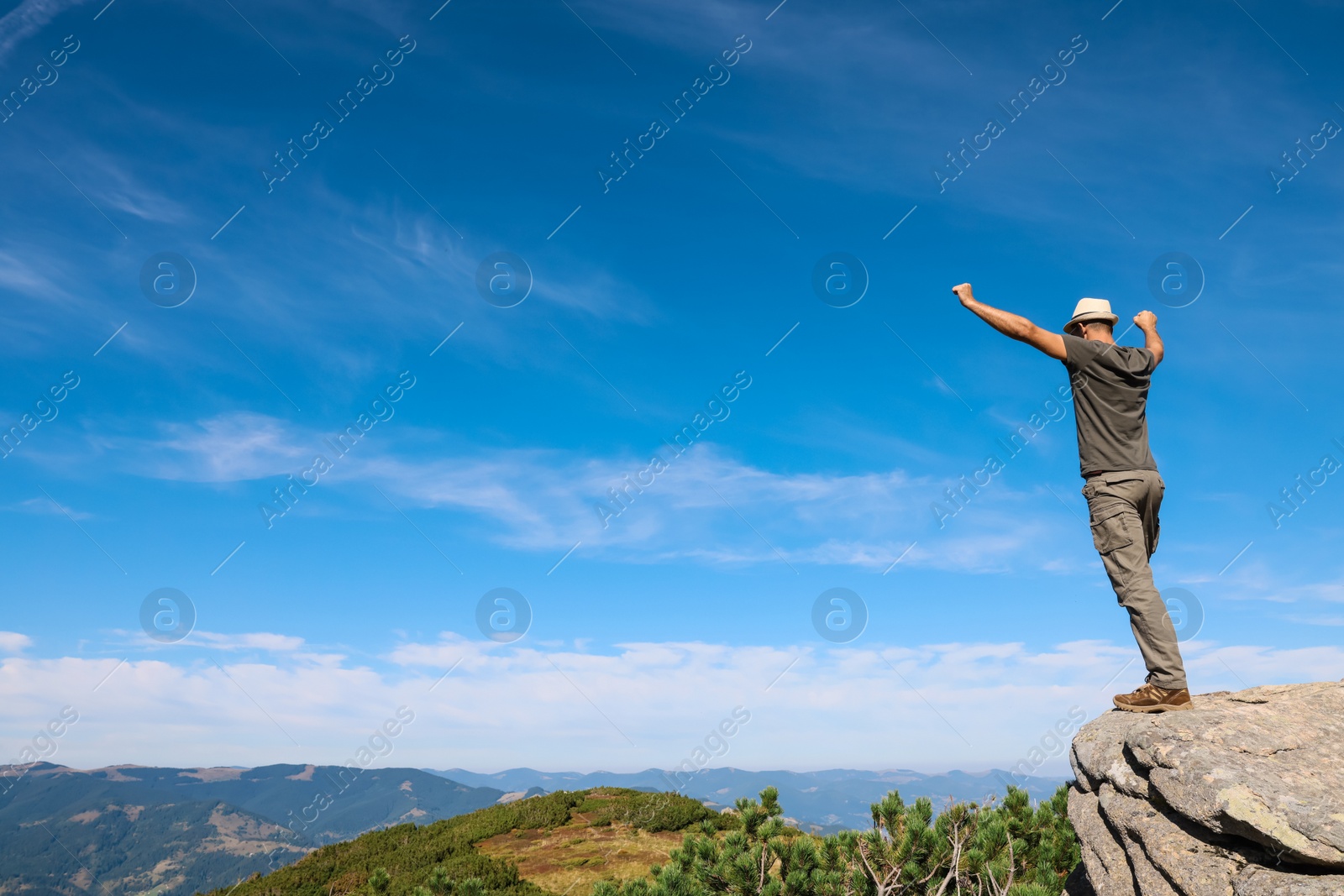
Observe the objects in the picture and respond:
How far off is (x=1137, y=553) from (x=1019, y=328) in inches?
97.5

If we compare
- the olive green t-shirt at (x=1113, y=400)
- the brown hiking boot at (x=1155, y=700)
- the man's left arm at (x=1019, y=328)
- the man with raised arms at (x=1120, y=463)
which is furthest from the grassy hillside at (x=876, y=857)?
the man's left arm at (x=1019, y=328)

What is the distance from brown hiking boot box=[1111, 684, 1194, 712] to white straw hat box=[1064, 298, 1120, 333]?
12.2 ft

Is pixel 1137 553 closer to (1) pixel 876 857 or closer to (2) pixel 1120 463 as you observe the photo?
(2) pixel 1120 463

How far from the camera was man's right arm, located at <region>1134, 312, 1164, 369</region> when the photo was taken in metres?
8.02

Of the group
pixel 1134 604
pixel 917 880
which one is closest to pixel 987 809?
pixel 917 880

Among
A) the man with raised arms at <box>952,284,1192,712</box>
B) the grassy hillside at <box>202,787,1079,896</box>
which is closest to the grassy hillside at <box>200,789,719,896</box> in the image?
the grassy hillside at <box>202,787,1079,896</box>

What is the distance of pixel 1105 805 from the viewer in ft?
22.4

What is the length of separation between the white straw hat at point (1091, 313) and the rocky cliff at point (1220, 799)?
3.94 metres

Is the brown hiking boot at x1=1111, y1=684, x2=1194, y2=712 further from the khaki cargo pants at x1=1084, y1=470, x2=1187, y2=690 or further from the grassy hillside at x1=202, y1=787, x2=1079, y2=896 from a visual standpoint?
the grassy hillside at x1=202, y1=787, x2=1079, y2=896

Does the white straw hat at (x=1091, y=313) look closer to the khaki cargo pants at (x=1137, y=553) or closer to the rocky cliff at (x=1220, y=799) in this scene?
the khaki cargo pants at (x=1137, y=553)

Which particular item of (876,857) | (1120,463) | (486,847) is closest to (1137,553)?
(1120,463)

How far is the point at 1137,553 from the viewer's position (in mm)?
7309

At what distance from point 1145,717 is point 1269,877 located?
72.2 inches

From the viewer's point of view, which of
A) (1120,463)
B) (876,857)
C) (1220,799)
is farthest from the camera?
(876,857)
